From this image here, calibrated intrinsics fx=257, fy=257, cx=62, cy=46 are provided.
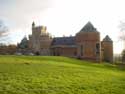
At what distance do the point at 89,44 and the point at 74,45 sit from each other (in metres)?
9.03

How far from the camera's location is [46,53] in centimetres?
7500

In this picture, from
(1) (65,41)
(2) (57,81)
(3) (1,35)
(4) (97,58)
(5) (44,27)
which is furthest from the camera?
(5) (44,27)

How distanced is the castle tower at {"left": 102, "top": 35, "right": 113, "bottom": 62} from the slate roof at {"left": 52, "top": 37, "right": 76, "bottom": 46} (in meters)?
9.76

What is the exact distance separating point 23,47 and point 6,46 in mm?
8171

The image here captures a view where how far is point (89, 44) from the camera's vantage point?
199 feet

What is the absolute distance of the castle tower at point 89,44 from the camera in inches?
2363

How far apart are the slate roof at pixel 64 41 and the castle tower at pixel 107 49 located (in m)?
9.76

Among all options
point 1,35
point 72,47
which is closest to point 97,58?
point 72,47

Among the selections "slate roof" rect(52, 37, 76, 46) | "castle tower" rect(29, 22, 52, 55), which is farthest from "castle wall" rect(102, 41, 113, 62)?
"castle tower" rect(29, 22, 52, 55)

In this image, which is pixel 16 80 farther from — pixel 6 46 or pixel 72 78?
pixel 6 46

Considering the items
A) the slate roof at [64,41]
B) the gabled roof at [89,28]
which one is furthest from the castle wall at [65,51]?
the gabled roof at [89,28]

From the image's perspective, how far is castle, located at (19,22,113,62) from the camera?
2379 inches

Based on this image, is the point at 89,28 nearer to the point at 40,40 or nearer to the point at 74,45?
the point at 74,45

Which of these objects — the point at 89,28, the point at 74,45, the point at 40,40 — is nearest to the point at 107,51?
the point at 74,45
